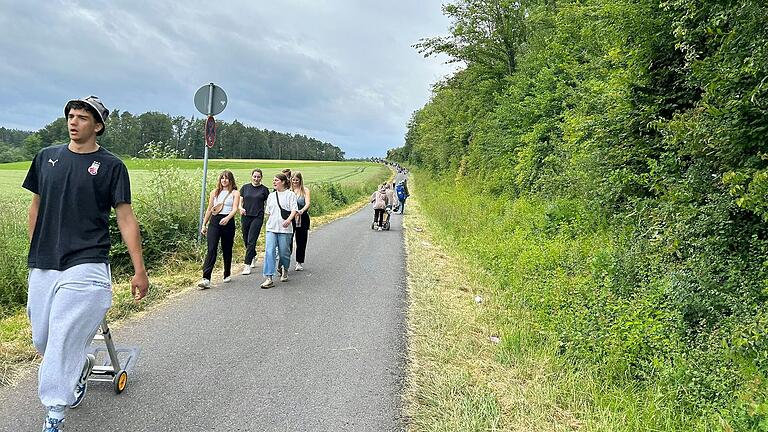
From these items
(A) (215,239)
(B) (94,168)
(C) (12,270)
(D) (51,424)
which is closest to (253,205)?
(A) (215,239)

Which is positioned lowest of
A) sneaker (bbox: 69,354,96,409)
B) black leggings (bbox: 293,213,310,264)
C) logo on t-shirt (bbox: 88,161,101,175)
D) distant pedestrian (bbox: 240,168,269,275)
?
sneaker (bbox: 69,354,96,409)

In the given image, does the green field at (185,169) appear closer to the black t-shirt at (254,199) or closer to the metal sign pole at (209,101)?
the metal sign pole at (209,101)

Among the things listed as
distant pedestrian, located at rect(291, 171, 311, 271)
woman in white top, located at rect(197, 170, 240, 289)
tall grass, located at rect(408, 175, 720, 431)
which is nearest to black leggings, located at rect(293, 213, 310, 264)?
distant pedestrian, located at rect(291, 171, 311, 271)

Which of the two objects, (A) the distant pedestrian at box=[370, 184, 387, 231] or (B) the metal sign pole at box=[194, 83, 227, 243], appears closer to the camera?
(B) the metal sign pole at box=[194, 83, 227, 243]

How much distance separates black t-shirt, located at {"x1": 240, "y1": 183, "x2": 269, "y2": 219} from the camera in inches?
312

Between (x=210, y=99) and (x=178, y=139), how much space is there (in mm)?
95940

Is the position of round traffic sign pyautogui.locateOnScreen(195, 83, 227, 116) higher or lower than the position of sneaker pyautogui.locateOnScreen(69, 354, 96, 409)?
higher

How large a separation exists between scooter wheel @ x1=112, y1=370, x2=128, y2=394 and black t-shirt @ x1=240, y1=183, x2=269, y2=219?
4.35 m

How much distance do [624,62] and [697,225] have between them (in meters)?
3.15

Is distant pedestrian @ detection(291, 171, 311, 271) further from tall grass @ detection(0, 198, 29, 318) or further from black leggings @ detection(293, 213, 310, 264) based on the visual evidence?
tall grass @ detection(0, 198, 29, 318)

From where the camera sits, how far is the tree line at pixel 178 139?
204 feet

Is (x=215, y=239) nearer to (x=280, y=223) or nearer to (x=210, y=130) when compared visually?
(x=280, y=223)

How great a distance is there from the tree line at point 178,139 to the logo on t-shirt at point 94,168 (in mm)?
50690

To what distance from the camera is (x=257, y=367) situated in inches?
169
